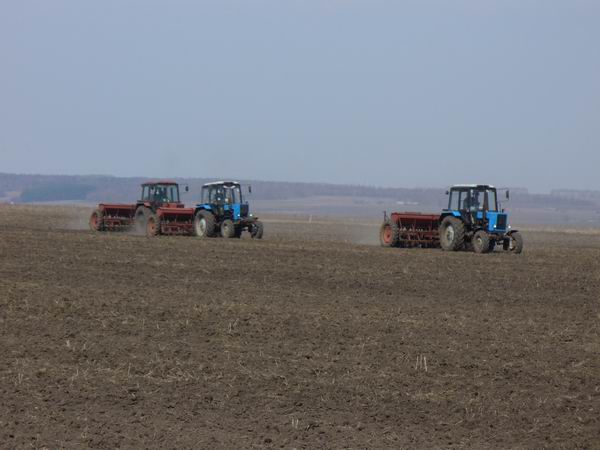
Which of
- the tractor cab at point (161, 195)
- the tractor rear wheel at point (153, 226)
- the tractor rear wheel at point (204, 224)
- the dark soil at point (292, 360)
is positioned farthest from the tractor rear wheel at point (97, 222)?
the dark soil at point (292, 360)

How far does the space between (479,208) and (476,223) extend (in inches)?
19.6

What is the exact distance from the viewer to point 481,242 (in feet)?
96.2

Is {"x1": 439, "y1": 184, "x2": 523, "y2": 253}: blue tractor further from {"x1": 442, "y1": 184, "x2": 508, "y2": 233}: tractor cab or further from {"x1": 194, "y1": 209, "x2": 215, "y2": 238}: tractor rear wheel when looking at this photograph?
{"x1": 194, "y1": 209, "x2": 215, "y2": 238}: tractor rear wheel

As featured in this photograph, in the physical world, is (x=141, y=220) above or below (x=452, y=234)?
below

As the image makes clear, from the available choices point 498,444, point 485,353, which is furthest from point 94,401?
point 485,353

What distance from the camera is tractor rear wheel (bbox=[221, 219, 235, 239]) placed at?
34656 mm

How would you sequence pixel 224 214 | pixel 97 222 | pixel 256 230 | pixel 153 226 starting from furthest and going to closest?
pixel 97 222 → pixel 153 226 → pixel 256 230 → pixel 224 214

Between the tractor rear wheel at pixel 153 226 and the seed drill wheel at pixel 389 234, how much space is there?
8097 mm

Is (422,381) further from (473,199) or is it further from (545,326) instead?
(473,199)

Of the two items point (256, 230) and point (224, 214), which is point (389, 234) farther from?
point (224, 214)

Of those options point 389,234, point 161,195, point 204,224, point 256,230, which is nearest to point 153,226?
point 204,224

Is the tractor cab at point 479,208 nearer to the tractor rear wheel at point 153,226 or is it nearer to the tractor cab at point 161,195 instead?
the tractor rear wheel at point 153,226

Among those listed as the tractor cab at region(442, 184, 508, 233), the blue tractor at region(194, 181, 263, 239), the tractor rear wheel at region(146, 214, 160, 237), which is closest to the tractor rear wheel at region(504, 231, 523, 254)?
the tractor cab at region(442, 184, 508, 233)

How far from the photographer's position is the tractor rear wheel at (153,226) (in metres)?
35.7
